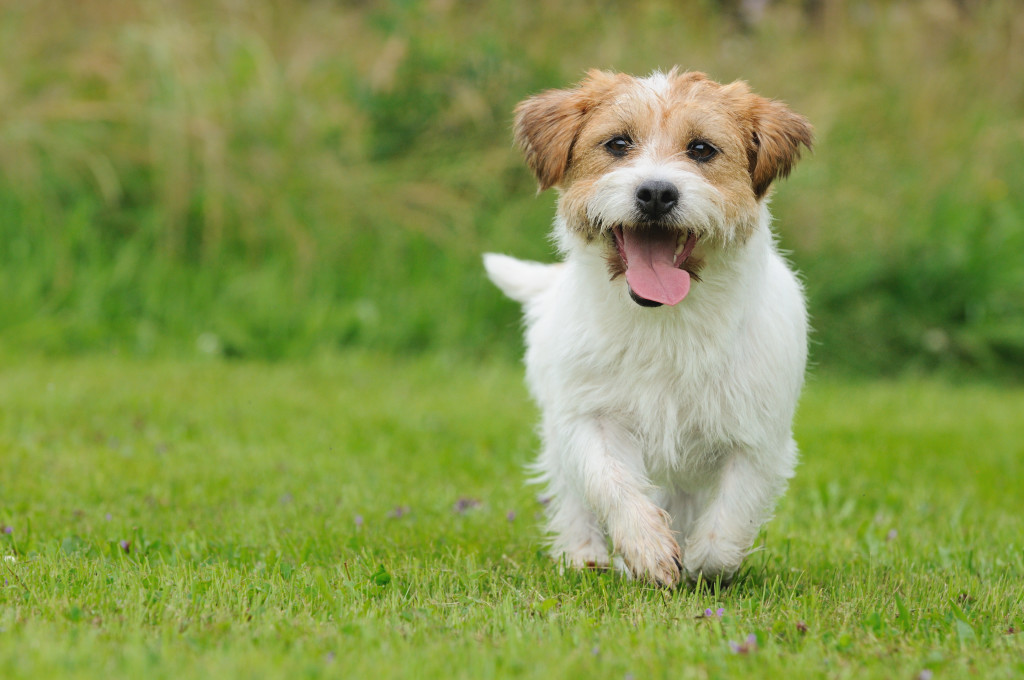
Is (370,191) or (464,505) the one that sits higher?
(370,191)

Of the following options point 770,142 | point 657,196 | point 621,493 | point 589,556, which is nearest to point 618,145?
point 657,196

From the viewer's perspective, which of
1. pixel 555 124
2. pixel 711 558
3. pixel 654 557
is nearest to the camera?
pixel 654 557

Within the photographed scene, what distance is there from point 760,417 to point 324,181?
18.7ft

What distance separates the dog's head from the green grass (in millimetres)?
980

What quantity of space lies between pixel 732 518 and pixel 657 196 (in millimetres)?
982

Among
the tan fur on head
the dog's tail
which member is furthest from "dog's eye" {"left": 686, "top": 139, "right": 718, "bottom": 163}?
the dog's tail

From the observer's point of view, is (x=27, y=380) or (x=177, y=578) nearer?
(x=177, y=578)

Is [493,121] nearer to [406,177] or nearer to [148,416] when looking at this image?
[406,177]

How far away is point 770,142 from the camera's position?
3.64m

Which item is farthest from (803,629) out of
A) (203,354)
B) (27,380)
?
(203,354)

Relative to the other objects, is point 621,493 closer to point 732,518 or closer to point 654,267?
point 732,518

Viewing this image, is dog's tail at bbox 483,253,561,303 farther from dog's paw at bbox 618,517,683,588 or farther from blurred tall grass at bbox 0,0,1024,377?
blurred tall grass at bbox 0,0,1024,377

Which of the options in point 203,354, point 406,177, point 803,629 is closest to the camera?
point 803,629

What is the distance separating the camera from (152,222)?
8.36m
